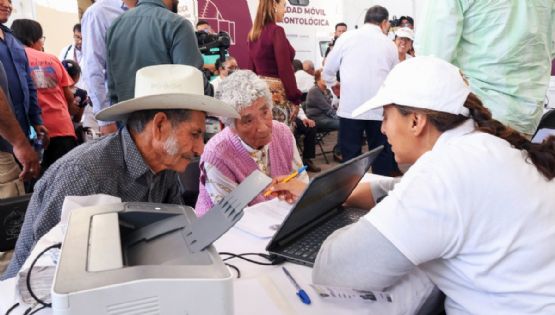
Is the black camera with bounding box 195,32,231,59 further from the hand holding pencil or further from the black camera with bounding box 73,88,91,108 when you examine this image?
the hand holding pencil

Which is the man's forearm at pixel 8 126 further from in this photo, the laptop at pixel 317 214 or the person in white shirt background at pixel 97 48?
the laptop at pixel 317 214

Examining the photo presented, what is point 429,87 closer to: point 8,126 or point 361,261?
point 361,261

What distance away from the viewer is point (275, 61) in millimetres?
3246

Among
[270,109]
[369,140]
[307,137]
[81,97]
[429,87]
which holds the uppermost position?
[429,87]

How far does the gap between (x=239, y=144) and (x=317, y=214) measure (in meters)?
0.56

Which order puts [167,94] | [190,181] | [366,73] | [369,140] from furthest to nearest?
[369,140] → [366,73] → [190,181] → [167,94]

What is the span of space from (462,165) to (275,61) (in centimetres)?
251

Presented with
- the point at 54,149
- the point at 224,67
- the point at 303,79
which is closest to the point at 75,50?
the point at 224,67

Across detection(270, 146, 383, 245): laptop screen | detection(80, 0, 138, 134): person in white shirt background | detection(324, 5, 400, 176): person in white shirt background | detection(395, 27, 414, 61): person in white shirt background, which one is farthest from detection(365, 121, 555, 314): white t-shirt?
detection(395, 27, 414, 61): person in white shirt background

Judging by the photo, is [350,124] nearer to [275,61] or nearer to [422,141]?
[275,61]

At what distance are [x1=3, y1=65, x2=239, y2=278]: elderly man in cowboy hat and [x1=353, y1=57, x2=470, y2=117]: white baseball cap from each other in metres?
0.51

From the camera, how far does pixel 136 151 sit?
128 centimetres

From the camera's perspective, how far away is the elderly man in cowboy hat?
1.18 m

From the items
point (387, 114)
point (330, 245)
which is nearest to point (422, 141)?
point (387, 114)
